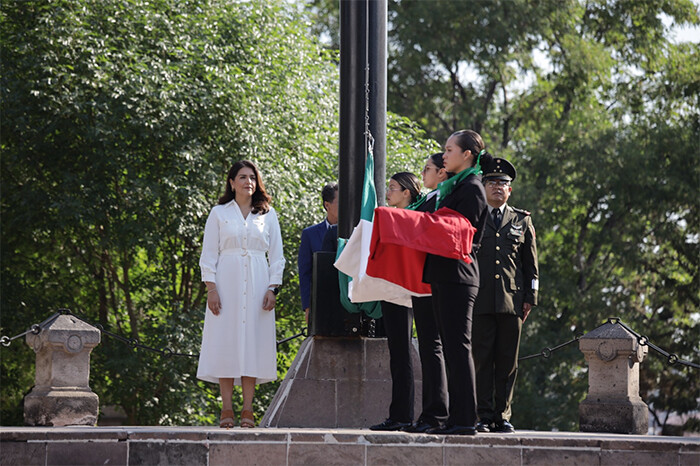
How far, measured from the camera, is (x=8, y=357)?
20.3m

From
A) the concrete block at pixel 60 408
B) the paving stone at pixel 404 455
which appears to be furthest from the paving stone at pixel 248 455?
the concrete block at pixel 60 408

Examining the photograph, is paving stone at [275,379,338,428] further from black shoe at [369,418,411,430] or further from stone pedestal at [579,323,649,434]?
stone pedestal at [579,323,649,434]

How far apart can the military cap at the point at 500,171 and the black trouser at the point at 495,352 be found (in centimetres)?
103

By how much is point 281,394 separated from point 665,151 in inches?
765

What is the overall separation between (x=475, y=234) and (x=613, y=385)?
3062 mm

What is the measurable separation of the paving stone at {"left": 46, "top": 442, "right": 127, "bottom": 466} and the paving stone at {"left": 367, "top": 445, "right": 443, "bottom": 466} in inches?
61.5

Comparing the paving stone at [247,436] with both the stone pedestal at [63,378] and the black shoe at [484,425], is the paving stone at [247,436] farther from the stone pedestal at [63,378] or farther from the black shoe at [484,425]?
the stone pedestal at [63,378]

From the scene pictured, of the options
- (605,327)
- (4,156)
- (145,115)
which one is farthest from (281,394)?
(4,156)

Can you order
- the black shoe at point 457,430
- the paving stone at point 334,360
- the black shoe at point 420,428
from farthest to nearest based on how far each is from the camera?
the paving stone at point 334,360 → the black shoe at point 420,428 → the black shoe at point 457,430

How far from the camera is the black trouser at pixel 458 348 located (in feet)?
23.6

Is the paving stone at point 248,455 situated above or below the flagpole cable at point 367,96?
below

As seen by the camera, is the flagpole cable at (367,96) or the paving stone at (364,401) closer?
the paving stone at (364,401)

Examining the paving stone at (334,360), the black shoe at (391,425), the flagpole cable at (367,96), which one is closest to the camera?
the black shoe at (391,425)

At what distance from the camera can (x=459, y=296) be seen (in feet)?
23.8
